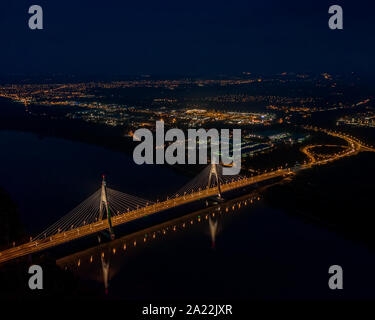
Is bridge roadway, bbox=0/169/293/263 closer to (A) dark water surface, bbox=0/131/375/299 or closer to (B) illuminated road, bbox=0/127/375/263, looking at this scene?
(B) illuminated road, bbox=0/127/375/263

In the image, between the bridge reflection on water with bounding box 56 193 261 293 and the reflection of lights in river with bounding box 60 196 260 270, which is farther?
the reflection of lights in river with bounding box 60 196 260 270

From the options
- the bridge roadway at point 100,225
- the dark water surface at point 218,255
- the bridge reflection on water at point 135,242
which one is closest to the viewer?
the dark water surface at point 218,255

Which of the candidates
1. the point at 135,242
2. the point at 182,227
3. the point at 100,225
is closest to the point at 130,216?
the point at 135,242

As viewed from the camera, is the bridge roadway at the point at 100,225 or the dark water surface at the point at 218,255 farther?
the bridge roadway at the point at 100,225

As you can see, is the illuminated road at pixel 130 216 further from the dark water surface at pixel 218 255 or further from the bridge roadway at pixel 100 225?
the dark water surface at pixel 218 255

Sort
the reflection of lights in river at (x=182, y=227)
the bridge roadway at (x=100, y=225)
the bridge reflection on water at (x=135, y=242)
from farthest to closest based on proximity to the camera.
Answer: the reflection of lights in river at (x=182, y=227) → the bridge reflection on water at (x=135, y=242) → the bridge roadway at (x=100, y=225)

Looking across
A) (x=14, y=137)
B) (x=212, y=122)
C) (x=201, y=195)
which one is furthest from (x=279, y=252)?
(x=14, y=137)

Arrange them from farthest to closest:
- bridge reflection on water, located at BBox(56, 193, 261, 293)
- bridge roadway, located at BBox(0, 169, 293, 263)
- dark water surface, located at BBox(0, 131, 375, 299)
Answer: bridge reflection on water, located at BBox(56, 193, 261, 293) → bridge roadway, located at BBox(0, 169, 293, 263) → dark water surface, located at BBox(0, 131, 375, 299)

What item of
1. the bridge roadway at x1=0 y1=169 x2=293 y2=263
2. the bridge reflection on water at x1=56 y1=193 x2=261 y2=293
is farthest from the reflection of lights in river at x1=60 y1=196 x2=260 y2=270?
the bridge roadway at x1=0 y1=169 x2=293 y2=263

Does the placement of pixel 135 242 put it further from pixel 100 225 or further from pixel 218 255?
pixel 218 255

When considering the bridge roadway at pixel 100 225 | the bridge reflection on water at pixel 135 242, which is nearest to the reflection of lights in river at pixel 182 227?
the bridge reflection on water at pixel 135 242

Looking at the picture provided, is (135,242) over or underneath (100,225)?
underneath
